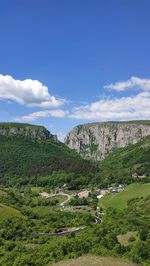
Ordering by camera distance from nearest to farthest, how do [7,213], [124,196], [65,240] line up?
[65,240], [7,213], [124,196]

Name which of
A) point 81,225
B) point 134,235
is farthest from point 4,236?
point 134,235

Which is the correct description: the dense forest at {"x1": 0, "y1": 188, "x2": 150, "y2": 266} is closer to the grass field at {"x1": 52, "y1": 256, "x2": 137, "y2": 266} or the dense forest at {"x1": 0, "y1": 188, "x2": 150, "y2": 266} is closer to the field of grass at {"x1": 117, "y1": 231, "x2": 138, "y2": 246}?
the field of grass at {"x1": 117, "y1": 231, "x2": 138, "y2": 246}

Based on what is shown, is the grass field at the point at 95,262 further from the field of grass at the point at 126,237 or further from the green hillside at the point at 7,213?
the green hillside at the point at 7,213

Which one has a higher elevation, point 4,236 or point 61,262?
point 61,262

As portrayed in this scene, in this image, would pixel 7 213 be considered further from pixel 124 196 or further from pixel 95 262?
pixel 95 262

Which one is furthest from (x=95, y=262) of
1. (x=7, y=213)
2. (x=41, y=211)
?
(x=41, y=211)

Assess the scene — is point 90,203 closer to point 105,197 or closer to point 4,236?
point 105,197
